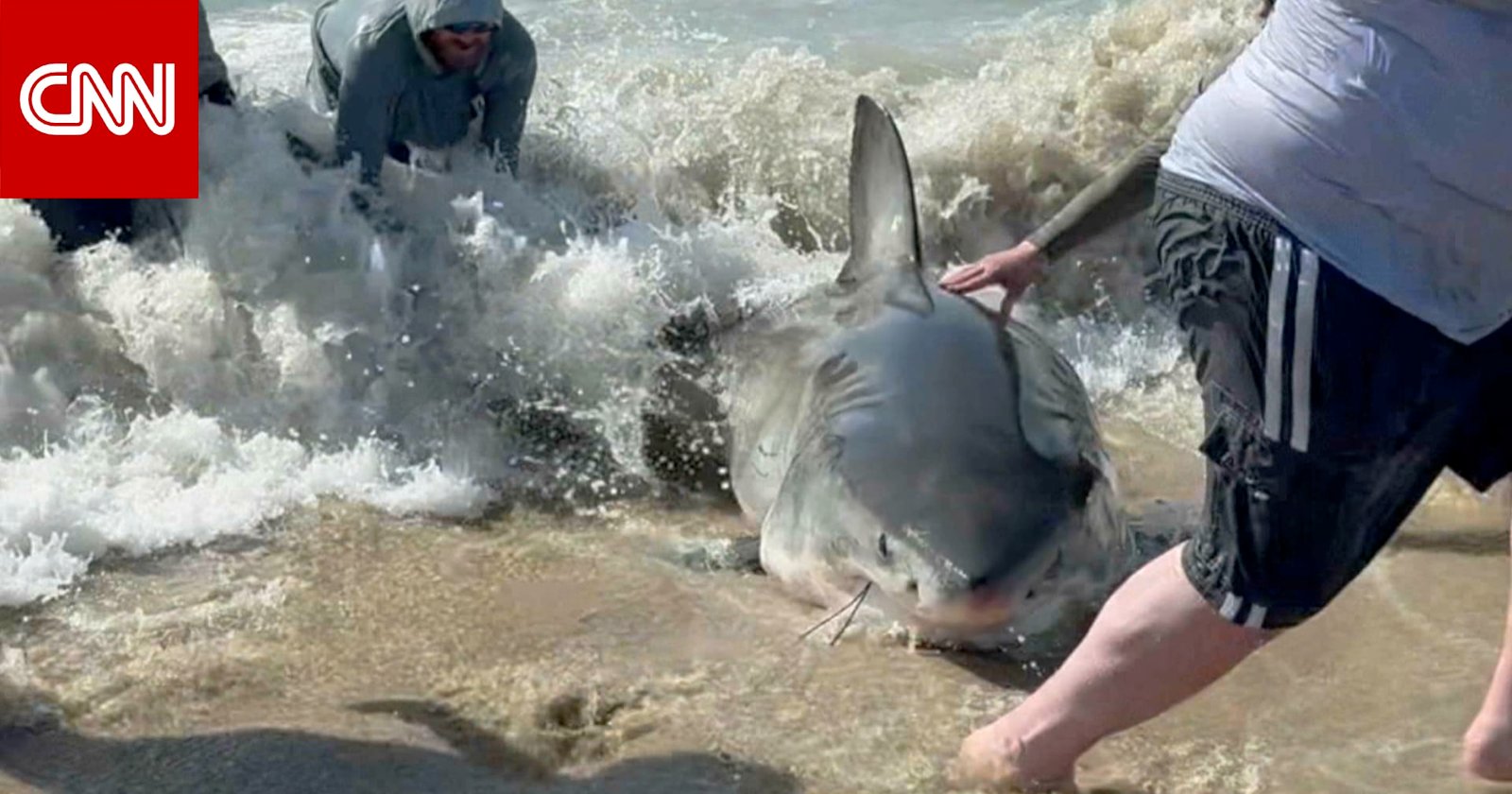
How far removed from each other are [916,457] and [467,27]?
2.85m

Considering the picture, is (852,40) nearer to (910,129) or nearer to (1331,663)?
(910,129)

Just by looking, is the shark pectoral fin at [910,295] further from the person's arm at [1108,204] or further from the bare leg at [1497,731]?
the bare leg at [1497,731]

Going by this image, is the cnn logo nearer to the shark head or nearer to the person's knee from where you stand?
the shark head

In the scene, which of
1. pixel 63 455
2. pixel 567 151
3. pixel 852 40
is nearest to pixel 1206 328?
pixel 63 455

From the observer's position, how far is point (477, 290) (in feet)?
19.5

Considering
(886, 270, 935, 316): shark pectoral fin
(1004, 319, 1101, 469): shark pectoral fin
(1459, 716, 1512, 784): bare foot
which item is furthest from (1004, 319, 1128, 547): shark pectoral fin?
(1459, 716, 1512, 784): bare foot

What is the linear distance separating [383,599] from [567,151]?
11.5 feet

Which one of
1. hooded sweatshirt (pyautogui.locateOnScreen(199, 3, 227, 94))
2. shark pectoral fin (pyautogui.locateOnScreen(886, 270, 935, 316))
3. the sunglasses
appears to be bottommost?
hooded sweatshirt (pyautogui.locateOnScreen(199, 3, 227, 94))

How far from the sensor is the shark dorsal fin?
15.6ft

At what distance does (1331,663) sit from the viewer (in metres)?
3.76

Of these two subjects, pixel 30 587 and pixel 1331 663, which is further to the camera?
pixel 30 587

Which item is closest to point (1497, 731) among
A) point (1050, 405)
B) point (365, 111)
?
point (1050, 405)

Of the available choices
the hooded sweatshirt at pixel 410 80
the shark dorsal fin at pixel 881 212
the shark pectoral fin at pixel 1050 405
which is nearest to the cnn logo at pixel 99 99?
the hooded sweatshirt at pixel 410 80

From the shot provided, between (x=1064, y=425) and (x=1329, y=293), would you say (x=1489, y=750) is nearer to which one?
(x=1329, y=293)
